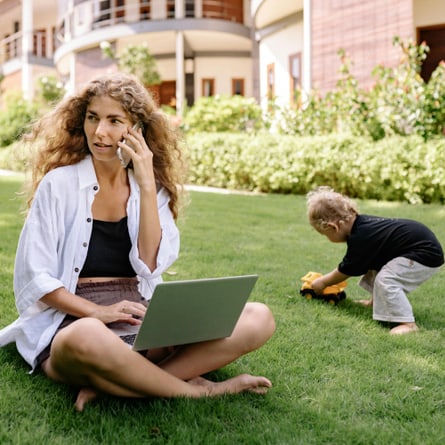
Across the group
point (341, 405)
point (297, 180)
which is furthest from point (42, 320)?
point (297, 180)

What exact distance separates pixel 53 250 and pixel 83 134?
2.08 ft

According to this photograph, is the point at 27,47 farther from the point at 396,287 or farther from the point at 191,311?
the point at 191,311

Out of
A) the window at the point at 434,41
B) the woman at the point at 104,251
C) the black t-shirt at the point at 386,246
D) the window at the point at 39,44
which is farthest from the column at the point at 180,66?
the woman at the point at 104,251

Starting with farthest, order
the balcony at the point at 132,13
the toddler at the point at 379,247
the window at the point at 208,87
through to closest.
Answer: the window at the point at 208,87, the balcony at the point at 132,13, the toddler at the point at 379,247

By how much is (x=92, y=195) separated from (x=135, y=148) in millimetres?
281

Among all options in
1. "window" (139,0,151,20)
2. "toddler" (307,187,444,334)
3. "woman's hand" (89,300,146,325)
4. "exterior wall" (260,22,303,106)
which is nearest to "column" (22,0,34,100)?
"window" (139,0,151,20)

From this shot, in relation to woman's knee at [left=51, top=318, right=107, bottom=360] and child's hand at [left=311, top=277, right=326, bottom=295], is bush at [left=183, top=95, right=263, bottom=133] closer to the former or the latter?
child's hand at [left=311, top=277, right=326, bottom=295]

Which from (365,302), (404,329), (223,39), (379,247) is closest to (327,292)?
(365,302)

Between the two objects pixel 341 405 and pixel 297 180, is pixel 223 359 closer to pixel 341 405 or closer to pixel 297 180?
pixel 341 405

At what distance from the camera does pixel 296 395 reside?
109 inches

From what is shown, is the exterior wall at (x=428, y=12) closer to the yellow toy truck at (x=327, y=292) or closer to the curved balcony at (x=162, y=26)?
the yellow toy truck at (x=327, y=292)

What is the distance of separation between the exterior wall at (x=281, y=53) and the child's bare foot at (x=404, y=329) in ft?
41.4

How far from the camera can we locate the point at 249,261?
5562 millimetres

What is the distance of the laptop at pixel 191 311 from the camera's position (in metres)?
2.32
